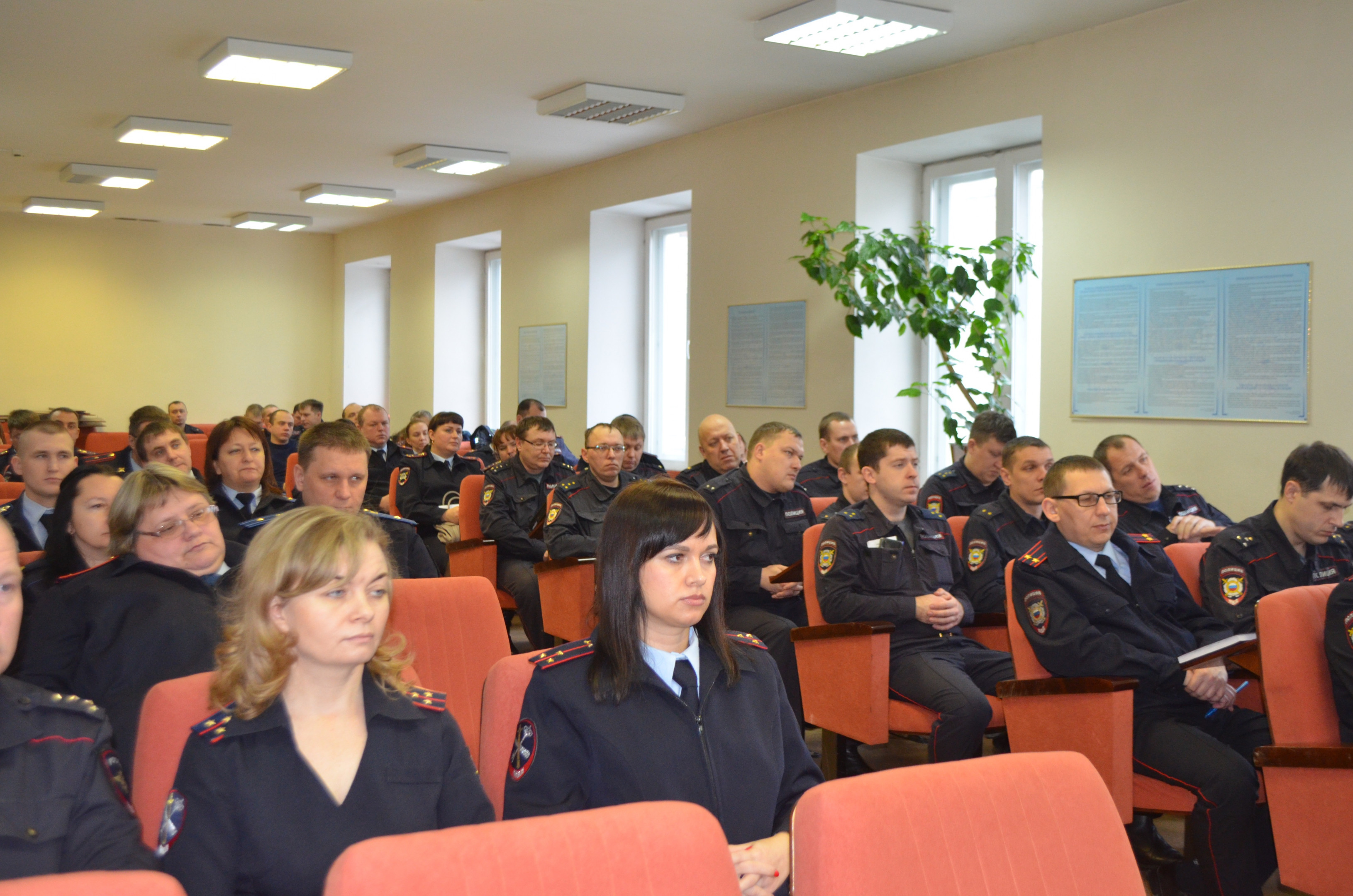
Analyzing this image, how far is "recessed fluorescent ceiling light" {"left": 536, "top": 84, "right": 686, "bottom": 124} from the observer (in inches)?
268

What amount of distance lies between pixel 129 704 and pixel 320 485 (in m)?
1.15

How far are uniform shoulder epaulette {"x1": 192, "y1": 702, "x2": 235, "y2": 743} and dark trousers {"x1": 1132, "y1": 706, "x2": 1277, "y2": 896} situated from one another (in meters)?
2.29

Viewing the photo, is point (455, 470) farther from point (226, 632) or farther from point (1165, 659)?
point (226, 632)

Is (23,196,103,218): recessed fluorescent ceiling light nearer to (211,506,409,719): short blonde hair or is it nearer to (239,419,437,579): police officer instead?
(239,419,437,579): police officer

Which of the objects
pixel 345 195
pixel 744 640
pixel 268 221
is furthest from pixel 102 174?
pixel 744 640

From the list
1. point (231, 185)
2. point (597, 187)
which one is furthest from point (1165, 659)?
point (231, 185)

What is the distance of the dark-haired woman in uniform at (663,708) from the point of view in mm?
1695

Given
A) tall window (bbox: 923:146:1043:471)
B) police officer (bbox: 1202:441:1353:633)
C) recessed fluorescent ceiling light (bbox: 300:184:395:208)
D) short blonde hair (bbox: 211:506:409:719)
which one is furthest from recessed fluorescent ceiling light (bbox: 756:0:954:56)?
recessed fluorescent ceiling light (bbox: 300:184:395:208)

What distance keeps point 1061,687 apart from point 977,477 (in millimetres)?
2344

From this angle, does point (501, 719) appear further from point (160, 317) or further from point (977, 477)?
point (160, 317)

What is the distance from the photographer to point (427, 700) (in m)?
1.73

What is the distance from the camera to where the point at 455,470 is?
272 inches

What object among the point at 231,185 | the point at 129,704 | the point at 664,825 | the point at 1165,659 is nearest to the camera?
the point at 664,825

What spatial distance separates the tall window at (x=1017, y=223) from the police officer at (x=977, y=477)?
90 centimetres
